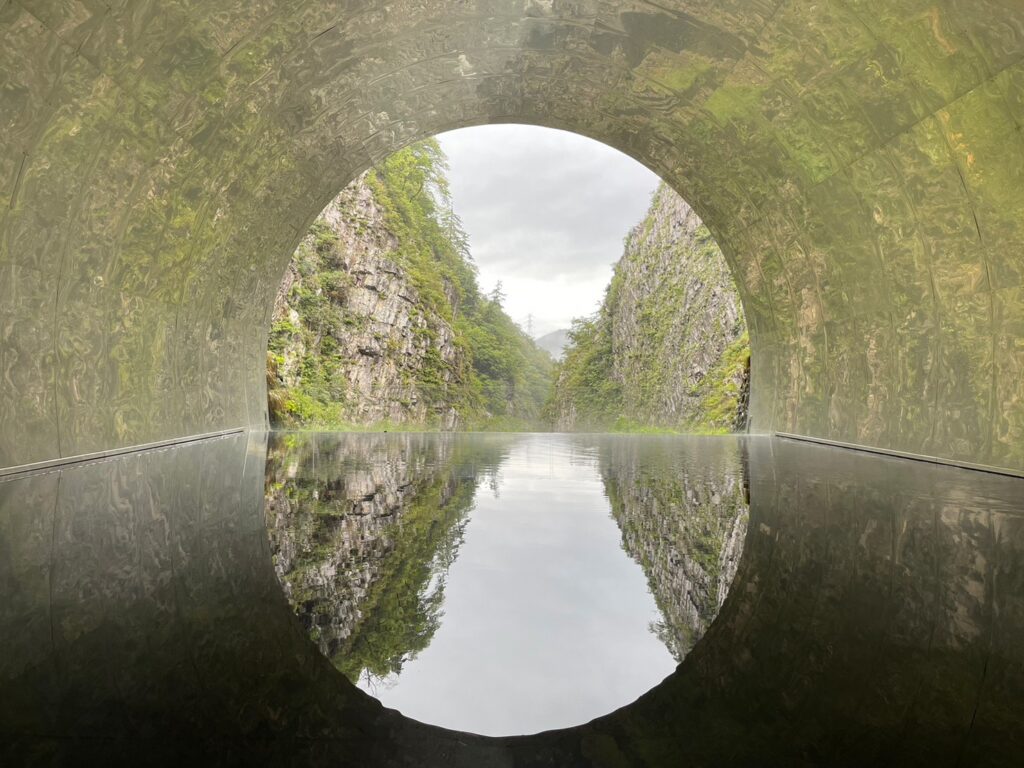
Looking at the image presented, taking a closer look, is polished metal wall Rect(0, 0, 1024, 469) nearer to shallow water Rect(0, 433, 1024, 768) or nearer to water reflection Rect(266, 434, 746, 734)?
shallow water Rect(0, 433, 1024, 768)

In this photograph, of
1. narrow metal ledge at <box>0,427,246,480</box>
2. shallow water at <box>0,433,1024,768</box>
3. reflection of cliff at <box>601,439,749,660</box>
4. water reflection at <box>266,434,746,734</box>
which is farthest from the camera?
narrow metal ledge at <box>0,427,246,480</box>

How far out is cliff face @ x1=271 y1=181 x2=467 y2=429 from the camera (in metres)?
24.8

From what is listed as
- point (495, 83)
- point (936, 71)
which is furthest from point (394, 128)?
point (936, 71)

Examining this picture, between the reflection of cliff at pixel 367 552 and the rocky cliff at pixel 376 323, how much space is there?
1594cm

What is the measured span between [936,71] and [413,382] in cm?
2746

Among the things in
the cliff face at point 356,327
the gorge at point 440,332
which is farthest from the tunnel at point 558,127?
the cliff face at point 356,327

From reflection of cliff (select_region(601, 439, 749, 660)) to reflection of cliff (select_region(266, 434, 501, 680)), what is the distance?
87 centimetres

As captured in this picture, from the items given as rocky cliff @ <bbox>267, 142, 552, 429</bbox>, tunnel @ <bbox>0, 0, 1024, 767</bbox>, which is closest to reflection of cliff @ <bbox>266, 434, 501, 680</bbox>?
tunnel @ <bbox>0, 0, 1024, 767</bbox>

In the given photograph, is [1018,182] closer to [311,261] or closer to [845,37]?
[845,37]

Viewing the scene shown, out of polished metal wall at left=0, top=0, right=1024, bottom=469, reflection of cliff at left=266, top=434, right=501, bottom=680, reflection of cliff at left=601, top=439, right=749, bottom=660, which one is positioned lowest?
Answer: reflection of cliff at left=266, top=434, right=501, bottom=680

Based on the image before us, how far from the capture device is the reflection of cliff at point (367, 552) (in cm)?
211

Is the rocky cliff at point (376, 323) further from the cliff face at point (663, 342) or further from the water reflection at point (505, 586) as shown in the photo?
the water reflection at point (505, 586)

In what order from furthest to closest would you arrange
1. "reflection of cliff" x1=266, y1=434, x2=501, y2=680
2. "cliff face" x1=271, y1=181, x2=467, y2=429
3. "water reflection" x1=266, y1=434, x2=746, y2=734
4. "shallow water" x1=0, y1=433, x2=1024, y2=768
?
1. "cliff face" x1=271, y1=181, x2=467, y2=429
2. "reflection of cliff" x1=266, y1=434, x2=501, y2=680
3. "water reflection" x1=266, y1=434, x2=746, y2=734
4. "shallow water" x1=0, y1=433, x2=1024, y2=768

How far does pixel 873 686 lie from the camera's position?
5.82ft
